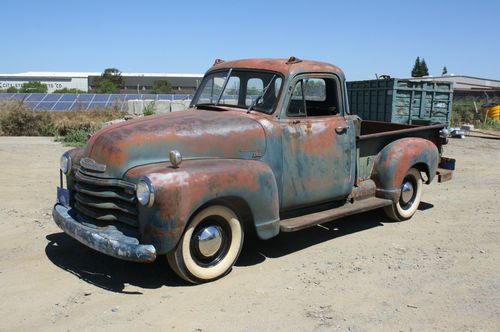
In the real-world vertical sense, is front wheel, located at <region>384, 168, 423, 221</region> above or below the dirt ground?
above

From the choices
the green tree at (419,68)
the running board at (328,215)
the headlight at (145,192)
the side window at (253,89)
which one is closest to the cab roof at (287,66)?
the side window at (253,89)

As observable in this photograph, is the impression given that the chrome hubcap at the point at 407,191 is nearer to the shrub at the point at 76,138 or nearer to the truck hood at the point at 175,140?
the truck hood at the point at 175,140

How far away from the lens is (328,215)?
5426mm

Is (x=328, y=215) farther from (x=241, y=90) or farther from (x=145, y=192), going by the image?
(x=145, y=192)

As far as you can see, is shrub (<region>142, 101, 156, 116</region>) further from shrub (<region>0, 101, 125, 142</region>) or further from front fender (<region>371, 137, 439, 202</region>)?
front fender (<region>371, 137, 439, 202</region>)

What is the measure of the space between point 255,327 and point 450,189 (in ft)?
20.2

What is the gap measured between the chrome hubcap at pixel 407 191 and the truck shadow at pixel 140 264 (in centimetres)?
54

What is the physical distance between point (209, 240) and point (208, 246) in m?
0.06

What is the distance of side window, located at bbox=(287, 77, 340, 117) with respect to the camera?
543 cm

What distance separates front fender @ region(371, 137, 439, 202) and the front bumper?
3.39m

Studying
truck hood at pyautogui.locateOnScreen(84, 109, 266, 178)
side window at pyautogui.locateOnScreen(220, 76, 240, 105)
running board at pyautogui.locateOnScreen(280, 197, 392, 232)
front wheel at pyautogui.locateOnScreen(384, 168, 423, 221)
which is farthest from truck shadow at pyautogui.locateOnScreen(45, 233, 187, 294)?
front wheel at pyautogui.locateOnScreen(384, 168, 423, 221)

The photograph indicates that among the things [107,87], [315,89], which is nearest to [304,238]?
[315,89]

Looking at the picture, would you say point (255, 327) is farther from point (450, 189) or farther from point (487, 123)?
point (487, 123)

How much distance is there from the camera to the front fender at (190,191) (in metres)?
3.97
